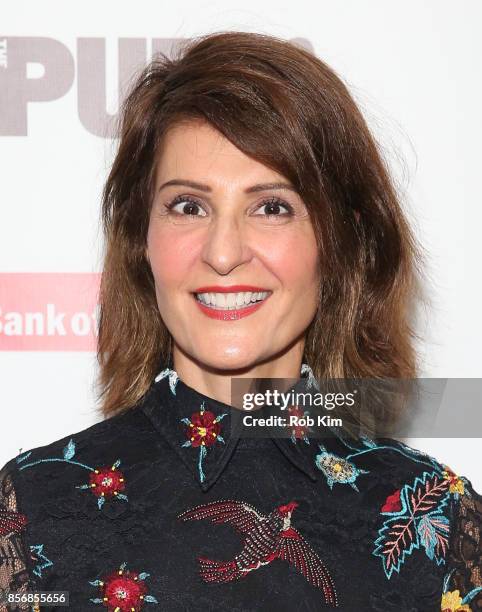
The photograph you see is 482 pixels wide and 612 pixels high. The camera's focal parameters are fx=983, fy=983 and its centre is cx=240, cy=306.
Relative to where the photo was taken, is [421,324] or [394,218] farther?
[421,324]

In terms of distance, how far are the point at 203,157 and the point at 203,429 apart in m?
0.43

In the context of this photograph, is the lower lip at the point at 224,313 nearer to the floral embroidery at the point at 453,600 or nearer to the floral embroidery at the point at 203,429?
the floral embroidery at the point at 203,429

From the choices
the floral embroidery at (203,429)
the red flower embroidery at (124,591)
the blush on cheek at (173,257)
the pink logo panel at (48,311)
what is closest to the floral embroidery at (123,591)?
the red flower embroidery at (124,591)

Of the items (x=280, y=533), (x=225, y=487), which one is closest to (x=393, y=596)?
(x=280, y=533)

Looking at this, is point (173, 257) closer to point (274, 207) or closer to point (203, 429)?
point (274, 207)

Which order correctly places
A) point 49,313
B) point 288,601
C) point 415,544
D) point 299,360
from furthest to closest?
point 49,313, point 299,360, point 415,544, point 288,601

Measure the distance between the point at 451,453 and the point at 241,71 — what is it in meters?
0.99

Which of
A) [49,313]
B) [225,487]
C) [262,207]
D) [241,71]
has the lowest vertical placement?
[225,487]

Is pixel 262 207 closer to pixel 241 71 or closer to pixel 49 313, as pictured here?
pixel 241 71

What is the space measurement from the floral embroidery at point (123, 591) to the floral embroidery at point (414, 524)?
37 centimetres

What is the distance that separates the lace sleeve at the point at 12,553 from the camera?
1.43m

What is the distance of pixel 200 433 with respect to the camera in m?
1.56

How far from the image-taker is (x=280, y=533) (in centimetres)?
150

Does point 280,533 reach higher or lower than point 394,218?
lower
